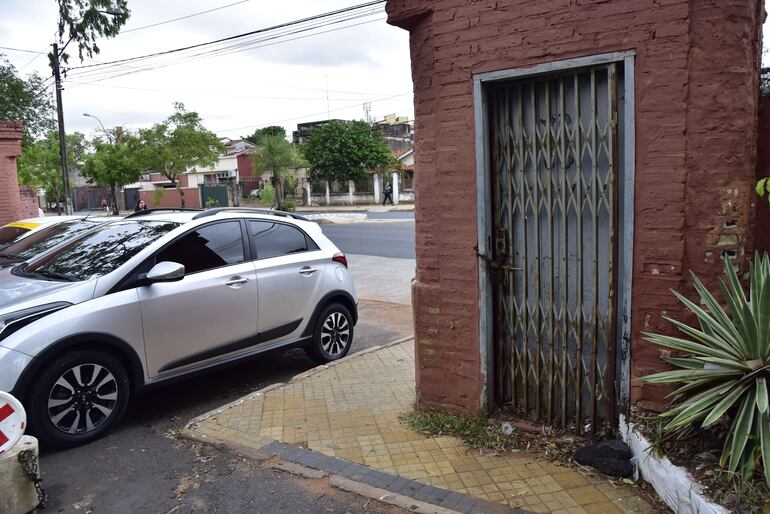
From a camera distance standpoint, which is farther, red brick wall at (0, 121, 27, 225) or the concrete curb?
red brick wall at (0, 121, 27, 225)

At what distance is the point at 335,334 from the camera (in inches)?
259

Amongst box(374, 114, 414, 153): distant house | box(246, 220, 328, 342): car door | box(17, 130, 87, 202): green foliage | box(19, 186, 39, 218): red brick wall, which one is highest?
box(374, 114, 414, 153): distant house

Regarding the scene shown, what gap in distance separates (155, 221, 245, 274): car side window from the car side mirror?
21 centimetres

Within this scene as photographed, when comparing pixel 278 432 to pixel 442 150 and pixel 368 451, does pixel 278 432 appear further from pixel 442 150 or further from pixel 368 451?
pixel 442 150

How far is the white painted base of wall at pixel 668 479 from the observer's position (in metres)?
2.92

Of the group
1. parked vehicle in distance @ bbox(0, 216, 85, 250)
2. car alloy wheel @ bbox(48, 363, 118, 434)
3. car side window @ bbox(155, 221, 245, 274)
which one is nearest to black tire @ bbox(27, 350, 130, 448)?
car alloy wheel @ bbox(48, 363, 118, 434)

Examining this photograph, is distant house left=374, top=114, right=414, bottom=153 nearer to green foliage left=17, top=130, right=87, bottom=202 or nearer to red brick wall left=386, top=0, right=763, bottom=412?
green foliage left=17, top=130, right=87, bottom=202

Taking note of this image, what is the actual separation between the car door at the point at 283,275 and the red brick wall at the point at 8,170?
34.8 feet

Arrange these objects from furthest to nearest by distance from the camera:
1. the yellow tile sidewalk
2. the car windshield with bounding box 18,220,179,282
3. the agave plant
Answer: the car windshield with bounding box 18,220,179,282
the yellow tile sidewalk
the agave plant

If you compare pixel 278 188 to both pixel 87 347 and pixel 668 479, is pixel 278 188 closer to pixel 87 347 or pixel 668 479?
pixel 87 347

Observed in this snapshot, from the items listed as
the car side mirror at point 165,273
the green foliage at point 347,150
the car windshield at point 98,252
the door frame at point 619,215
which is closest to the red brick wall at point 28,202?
the car windshield at point 98,252

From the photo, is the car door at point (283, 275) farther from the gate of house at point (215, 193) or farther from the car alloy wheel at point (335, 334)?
the gate of house at point (215, 193)

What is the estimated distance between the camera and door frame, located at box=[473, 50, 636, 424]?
355 cm

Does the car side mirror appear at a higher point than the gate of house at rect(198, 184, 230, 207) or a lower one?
lower
